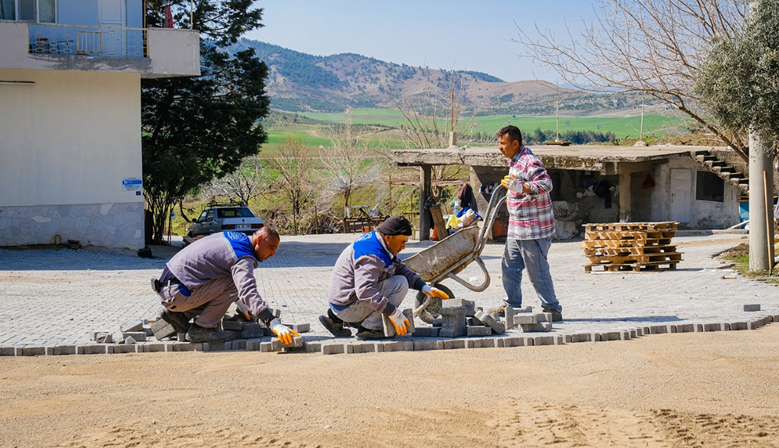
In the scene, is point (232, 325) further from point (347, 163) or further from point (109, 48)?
point (347, 163)

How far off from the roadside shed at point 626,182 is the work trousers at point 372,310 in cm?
1786

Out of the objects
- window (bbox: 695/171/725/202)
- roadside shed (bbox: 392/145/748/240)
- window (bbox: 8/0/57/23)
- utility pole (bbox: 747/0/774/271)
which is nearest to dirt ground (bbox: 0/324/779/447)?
utility pole (bbox: 747/0/774/271)

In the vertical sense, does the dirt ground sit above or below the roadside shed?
below

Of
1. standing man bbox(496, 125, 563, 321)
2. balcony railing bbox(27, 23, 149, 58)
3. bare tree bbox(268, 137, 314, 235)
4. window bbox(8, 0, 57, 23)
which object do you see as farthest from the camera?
bare tree bbox(268, 137, 314, 235)

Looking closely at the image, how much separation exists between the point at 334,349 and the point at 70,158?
56.1 ft

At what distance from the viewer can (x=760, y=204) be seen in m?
15.6

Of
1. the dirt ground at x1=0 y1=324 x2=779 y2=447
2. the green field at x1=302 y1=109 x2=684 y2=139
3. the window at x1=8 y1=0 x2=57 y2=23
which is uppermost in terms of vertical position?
the green field at x1=302 y1=109 x2=684 y2=139

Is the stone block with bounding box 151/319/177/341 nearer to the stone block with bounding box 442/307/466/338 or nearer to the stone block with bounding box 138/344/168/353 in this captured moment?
the stone block with bounding box 138/344/168/353

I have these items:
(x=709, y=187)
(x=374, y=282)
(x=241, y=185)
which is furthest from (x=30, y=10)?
(x=241, y=185)

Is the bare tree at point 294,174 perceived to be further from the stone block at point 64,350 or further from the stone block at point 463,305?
the stone block at point 64,350

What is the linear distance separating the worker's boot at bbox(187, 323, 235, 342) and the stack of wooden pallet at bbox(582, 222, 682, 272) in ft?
35.5

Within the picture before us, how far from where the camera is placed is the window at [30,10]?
22.9m

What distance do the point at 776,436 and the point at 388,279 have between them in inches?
152

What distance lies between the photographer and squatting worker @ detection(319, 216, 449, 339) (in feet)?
26.8
